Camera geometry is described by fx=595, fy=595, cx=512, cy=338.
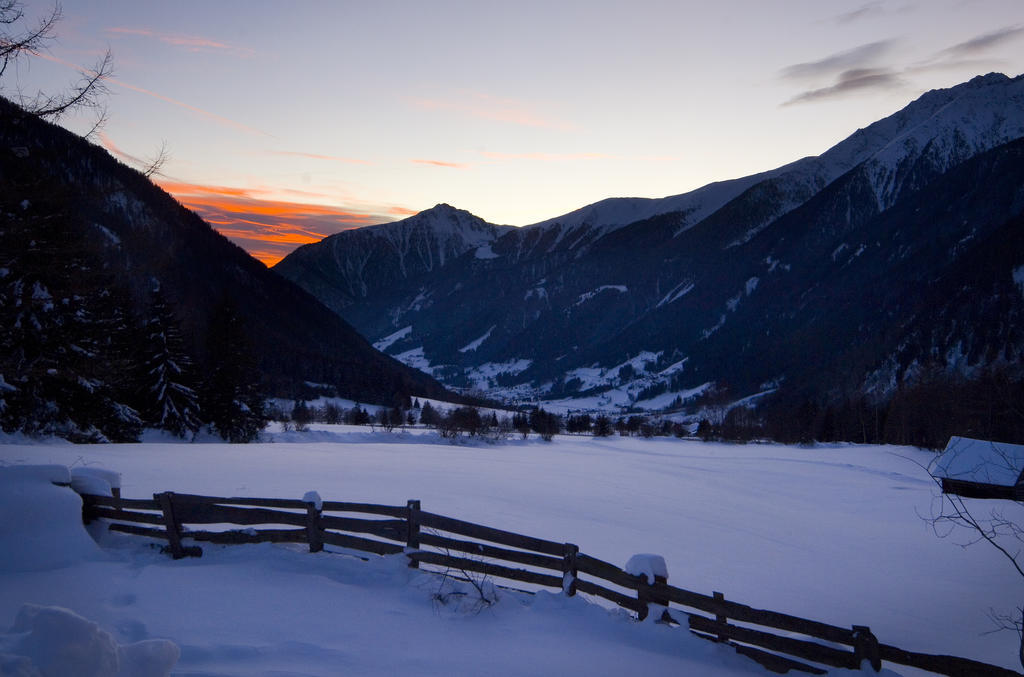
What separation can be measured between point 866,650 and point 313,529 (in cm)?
745

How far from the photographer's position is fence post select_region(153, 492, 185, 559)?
29.2 ft

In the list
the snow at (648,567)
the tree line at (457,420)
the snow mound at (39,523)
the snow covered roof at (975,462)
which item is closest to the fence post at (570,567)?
the snow at (648,567)

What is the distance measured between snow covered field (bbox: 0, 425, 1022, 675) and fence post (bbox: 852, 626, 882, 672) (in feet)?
3.79

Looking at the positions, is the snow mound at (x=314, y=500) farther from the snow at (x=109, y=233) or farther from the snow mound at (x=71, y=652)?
the snow at (x=109, y=233)

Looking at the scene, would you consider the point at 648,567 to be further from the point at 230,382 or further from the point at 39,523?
the point at 230,382

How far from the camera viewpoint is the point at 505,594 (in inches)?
Answer: 314

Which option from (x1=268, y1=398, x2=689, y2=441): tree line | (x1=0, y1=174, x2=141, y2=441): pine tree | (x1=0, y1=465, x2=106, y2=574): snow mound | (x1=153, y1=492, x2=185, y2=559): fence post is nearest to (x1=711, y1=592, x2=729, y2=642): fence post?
(x1=153, y1=492, x2=185, y2=559): fence post

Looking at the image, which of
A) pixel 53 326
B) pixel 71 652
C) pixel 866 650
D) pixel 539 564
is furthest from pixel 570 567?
pixel 53 326

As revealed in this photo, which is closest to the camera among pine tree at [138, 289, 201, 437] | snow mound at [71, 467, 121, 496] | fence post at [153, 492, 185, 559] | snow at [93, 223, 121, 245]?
fence post at [153, 492, 185, 559]

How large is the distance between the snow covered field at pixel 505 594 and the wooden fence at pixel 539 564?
242 millimetres

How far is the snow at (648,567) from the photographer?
7738mm

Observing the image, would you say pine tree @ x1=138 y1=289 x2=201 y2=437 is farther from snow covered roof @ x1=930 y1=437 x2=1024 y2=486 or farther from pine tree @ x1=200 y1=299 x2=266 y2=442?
snow covered roof @ x1=930 y1=437 x2=1024 y2=486

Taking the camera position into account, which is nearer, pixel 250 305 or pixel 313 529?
pixel 313 529

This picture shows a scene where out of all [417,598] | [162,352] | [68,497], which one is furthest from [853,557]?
[162,352]
